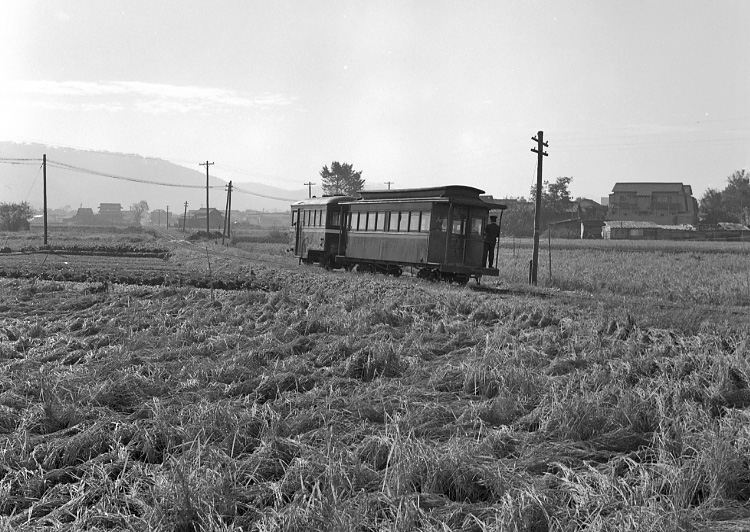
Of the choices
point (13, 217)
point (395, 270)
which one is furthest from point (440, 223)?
point (13, 217)

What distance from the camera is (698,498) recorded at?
4988 mm

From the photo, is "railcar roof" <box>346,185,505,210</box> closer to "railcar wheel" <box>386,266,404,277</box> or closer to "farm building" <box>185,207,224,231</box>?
"railcar wheel" <box>386,266,404,277</box>

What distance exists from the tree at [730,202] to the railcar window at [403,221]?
7788 centimetres

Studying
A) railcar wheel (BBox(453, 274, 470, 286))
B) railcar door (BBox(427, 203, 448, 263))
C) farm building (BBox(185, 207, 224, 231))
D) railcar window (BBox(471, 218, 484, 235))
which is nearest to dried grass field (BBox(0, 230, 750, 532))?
railcar door (BBox(427, 203, 448, 263))

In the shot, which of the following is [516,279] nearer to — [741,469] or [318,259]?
[318,259]

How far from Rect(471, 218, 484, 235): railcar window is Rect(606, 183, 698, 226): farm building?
74.0 m

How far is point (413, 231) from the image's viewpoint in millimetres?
22125

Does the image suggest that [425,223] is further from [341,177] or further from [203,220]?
[203,220]

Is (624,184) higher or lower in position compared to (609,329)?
higher

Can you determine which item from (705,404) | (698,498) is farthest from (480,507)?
(705,404)

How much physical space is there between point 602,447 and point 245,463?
10.4ft

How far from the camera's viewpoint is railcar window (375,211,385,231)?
2398 centimetres

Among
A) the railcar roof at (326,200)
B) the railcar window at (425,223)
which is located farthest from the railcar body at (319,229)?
the railcar window at (425,223)

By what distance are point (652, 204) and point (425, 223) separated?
7867 cm
